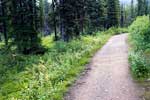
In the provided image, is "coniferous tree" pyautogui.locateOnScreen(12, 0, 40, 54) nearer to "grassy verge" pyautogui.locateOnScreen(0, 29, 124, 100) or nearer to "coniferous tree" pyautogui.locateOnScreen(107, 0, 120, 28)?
"grassy verge" pyautogui.locateOnScreen(0, 29, 124, 100)

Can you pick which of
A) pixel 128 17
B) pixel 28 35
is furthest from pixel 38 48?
pixel 128 17

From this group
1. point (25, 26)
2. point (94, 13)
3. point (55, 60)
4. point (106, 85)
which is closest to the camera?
point (106, 85)

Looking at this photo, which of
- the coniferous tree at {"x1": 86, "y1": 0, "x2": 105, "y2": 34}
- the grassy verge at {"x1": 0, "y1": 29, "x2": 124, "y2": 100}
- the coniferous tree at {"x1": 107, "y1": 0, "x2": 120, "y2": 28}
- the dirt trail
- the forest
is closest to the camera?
the dirt trail

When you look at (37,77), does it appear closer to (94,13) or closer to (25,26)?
(25,26)

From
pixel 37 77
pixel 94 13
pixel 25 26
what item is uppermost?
pixel 94 13

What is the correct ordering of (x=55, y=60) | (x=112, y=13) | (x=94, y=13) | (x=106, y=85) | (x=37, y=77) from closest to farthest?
(x=106, y=85) < (x=37, y=77) < (x=55, y=60) < (x=94, y=13) < (x=112, y=13)

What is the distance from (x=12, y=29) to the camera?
1128 inches

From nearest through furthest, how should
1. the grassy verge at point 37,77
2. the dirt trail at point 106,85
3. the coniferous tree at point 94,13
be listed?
the dirt trail at point 106,85
the grassy verge at point 37,77
the coniferous tree at point 94,13

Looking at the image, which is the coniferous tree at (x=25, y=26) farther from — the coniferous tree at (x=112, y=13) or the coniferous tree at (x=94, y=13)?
the coniferous tree at (x=112, y=13)

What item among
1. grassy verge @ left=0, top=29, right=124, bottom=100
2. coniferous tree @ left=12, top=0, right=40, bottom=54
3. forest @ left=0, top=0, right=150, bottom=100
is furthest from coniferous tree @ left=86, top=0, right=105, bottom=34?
grassy verge @ left=0, top=29, right=124, bottom=100

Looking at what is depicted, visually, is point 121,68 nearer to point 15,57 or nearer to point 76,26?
point 15,57

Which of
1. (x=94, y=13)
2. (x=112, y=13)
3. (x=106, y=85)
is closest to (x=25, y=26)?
(x=106, y=85)

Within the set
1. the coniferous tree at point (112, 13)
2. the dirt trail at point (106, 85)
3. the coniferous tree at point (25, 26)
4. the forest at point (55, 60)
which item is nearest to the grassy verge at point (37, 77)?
the forest at point (55, 60)

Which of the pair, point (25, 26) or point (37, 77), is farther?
point (25, 26)
